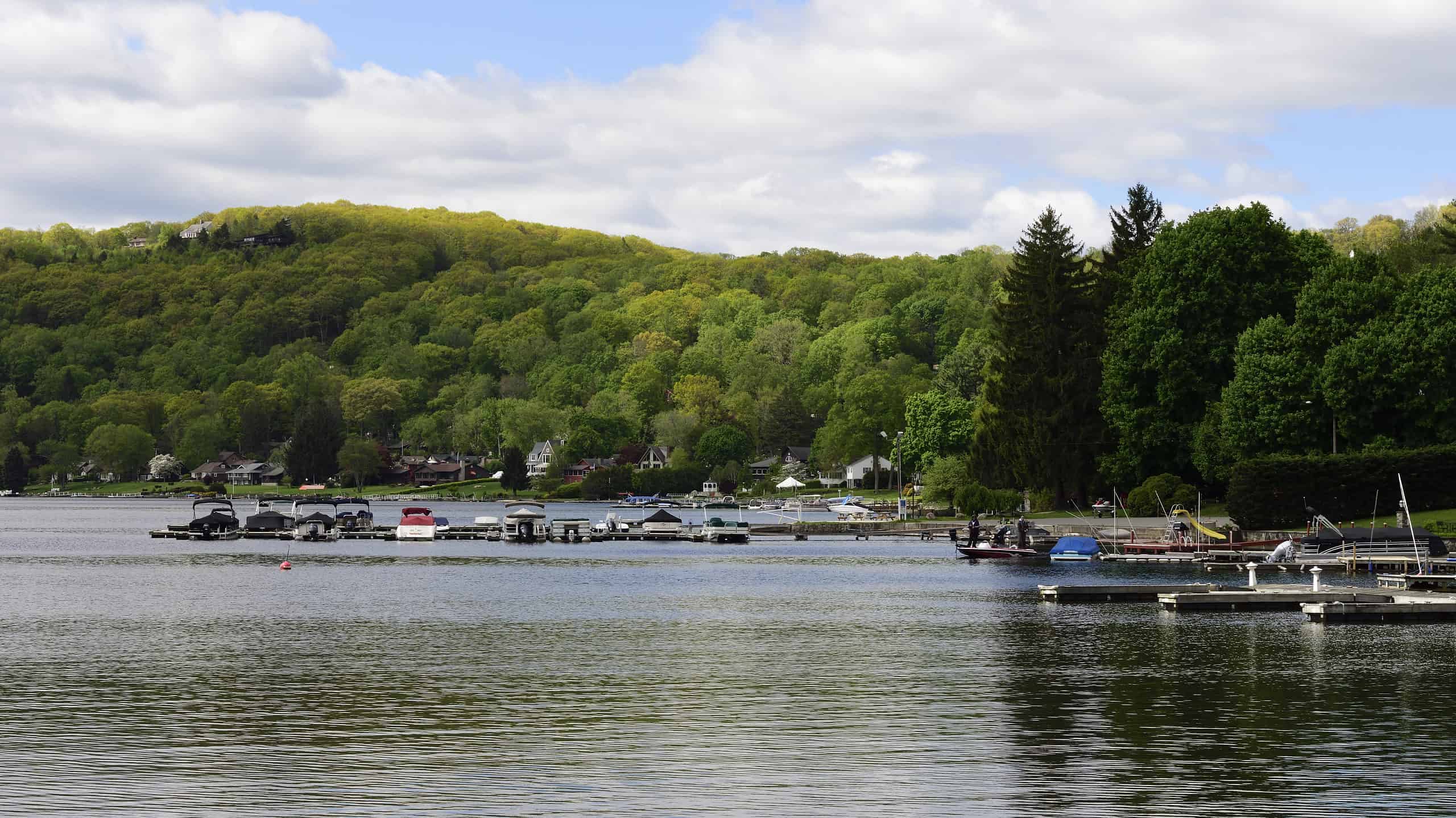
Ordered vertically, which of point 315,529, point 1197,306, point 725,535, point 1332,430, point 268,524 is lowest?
point 725,535

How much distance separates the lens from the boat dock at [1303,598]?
51781 millimetres

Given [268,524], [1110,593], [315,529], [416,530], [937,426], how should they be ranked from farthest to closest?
[937,426] → [268,524] → [416,530] → [315,529] → [1110,593]

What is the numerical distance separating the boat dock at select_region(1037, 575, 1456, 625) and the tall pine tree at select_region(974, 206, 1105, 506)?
138ft

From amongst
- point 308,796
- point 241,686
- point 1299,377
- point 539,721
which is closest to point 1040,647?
point 539,721

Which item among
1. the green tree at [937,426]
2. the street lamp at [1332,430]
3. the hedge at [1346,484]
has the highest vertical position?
the green tree at [937,426]

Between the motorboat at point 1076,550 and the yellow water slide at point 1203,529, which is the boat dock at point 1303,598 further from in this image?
the yellow water slide at point 1203,529

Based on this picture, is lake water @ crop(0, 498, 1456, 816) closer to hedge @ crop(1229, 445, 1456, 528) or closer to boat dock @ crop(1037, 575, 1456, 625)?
boat dock @ crop(1037, 575, 1456, 625)

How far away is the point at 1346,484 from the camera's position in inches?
3275

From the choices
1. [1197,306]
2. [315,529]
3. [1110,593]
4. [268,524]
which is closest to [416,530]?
[315,529]

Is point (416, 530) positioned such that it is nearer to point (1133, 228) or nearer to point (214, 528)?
point (214, 528)

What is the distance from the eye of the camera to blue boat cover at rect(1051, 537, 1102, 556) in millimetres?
87125

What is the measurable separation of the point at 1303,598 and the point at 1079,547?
32.1m

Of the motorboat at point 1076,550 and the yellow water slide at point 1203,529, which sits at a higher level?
the yellow water slide at point 1203,529

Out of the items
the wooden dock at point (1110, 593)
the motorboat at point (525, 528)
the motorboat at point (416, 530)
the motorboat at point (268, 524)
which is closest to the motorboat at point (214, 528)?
the motorboat at point (268, 524)
